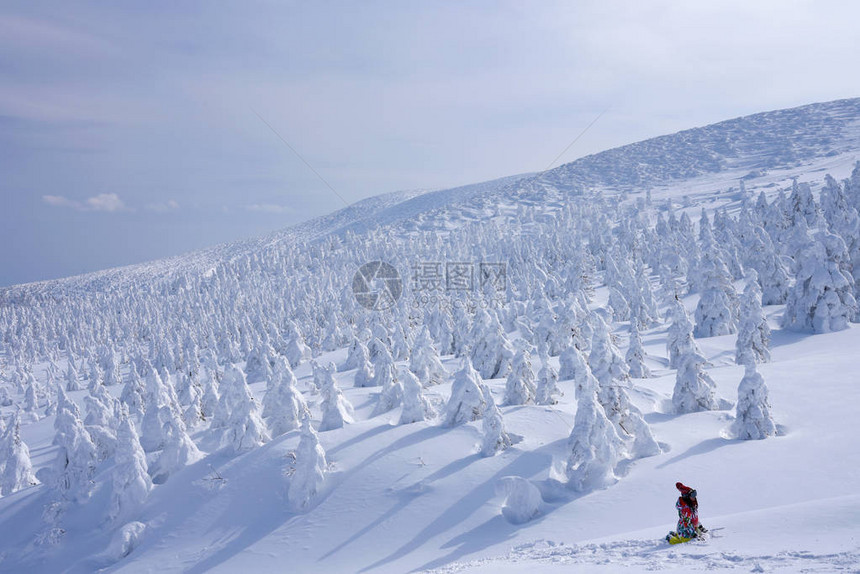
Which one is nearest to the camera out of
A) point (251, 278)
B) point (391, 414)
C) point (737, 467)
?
point (737, 467)

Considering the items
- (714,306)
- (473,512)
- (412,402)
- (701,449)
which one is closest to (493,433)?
(473,512)

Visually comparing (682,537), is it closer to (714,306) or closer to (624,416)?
(624,416)

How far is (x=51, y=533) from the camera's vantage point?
23047 mm

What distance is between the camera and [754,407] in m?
19.7

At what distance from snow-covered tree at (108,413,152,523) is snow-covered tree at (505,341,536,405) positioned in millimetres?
19259

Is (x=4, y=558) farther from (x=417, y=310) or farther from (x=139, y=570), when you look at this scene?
(x=417, y=310)

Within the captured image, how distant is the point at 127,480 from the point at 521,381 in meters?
20.5

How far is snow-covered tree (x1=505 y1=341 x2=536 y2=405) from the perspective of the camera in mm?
27578

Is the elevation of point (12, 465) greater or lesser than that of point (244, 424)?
lesser

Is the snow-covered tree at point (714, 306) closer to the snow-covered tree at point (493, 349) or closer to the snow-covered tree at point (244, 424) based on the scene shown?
the snow-covered tree at point (493, 349)

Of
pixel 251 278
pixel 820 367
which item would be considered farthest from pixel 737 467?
pixel 251 278

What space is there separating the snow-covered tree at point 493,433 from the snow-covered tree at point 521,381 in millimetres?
6909

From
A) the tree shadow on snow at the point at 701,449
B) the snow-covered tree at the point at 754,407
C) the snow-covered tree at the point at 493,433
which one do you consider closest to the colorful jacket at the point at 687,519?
the tree shadow on snow at the point at 701,449

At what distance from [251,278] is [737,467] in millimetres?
179183
